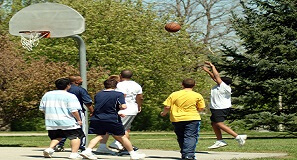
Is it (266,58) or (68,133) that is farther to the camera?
(266,58)

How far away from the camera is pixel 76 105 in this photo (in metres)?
14.5

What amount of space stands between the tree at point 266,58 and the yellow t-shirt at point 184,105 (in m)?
14.7

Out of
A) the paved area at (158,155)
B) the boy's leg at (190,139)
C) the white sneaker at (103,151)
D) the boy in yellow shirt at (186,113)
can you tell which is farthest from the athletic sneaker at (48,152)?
the boy's leg at (190,139)

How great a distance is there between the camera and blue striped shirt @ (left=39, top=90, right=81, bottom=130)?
1442cm

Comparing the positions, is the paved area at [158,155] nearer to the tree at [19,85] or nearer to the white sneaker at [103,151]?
the white sneaker at [103,151]

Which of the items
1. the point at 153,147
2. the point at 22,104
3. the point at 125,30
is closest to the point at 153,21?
the point at 125,30

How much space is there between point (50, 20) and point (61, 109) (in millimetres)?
5414

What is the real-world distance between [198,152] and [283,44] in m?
13.5

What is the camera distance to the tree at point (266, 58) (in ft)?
95.7

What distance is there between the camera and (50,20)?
19422 millimetres

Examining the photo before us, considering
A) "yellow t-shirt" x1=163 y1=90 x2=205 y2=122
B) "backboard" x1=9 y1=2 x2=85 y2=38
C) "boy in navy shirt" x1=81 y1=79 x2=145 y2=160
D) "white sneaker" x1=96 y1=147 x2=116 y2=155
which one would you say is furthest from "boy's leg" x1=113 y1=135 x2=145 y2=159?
"backboard" x1=9 y1=2 x2=85 y2=38

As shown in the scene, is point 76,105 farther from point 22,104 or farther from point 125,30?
point 125,30

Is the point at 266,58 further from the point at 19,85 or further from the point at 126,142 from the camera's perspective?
the point at 126,142

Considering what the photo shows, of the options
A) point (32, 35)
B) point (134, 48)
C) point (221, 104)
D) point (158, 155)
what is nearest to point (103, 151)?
point (158, 155)
